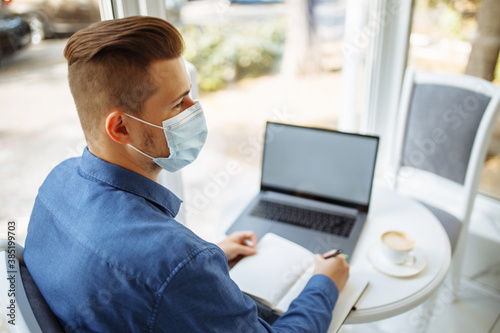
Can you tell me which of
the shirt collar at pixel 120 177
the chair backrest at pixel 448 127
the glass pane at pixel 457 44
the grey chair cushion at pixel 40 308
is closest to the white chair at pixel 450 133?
the chair backrest at pixel 448 127

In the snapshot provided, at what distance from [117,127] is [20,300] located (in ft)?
1.24

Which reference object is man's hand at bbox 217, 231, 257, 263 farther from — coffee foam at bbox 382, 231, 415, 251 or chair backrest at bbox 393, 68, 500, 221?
chair backrest at bbox 393, 68, 500, 221

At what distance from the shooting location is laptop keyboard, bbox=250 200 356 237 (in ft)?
4.42

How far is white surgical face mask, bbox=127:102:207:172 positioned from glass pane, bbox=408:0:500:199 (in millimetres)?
1567

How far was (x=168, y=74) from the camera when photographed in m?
0.90

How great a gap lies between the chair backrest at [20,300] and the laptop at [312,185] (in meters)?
0.65

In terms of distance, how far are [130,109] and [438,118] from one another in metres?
1.45

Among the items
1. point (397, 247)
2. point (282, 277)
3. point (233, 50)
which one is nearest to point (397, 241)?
point (397, 247)

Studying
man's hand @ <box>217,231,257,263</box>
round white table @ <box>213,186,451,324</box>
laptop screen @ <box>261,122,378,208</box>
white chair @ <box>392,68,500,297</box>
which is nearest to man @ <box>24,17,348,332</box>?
round white table @ <box>213,186,451,324</box>

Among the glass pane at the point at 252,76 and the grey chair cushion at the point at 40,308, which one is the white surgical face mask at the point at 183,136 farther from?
the glass pane at the point at 252,76

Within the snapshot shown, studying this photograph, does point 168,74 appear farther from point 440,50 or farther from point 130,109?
point 440,50

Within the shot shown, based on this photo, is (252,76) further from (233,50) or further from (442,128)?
(442,128)

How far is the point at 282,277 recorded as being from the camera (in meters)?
1.08

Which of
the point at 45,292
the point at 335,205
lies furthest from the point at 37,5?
the point at 335,205
